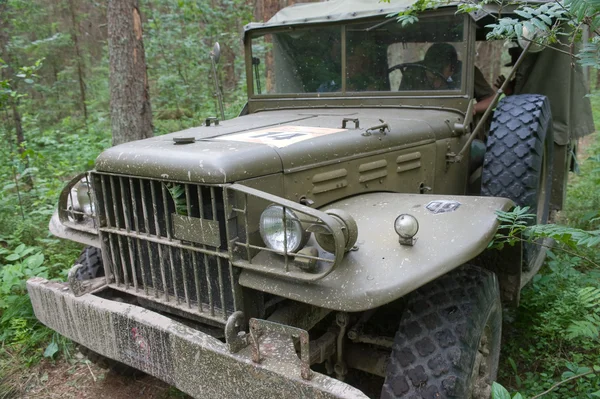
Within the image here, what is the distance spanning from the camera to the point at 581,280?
11.9 ft

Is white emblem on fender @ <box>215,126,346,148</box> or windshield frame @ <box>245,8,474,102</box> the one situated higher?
windshield frame @ <box>245,8,474,102</box>

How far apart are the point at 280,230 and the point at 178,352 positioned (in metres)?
0.71

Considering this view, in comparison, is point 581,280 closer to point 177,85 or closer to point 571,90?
point 571,90

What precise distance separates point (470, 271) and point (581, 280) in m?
1.64

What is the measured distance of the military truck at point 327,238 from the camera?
2.04 metres

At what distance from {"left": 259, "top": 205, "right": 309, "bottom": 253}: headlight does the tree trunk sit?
172 inches

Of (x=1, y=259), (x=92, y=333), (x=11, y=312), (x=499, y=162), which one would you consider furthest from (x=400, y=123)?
(x=1, y=259)

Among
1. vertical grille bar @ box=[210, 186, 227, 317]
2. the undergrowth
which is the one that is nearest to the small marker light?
vertical grille bar @ box=[210, 186, 227, 317]

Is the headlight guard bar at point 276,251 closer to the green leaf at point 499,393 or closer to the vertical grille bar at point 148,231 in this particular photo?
the vertical grille bar at point 148,231

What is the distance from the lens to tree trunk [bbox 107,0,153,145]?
238 inches

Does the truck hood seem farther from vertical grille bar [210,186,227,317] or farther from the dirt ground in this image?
the dirt ground

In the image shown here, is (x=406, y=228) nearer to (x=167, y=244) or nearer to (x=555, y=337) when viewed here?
(x=167, y=244)

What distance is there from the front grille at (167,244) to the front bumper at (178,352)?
0.19m

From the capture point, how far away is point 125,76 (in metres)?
6.09
